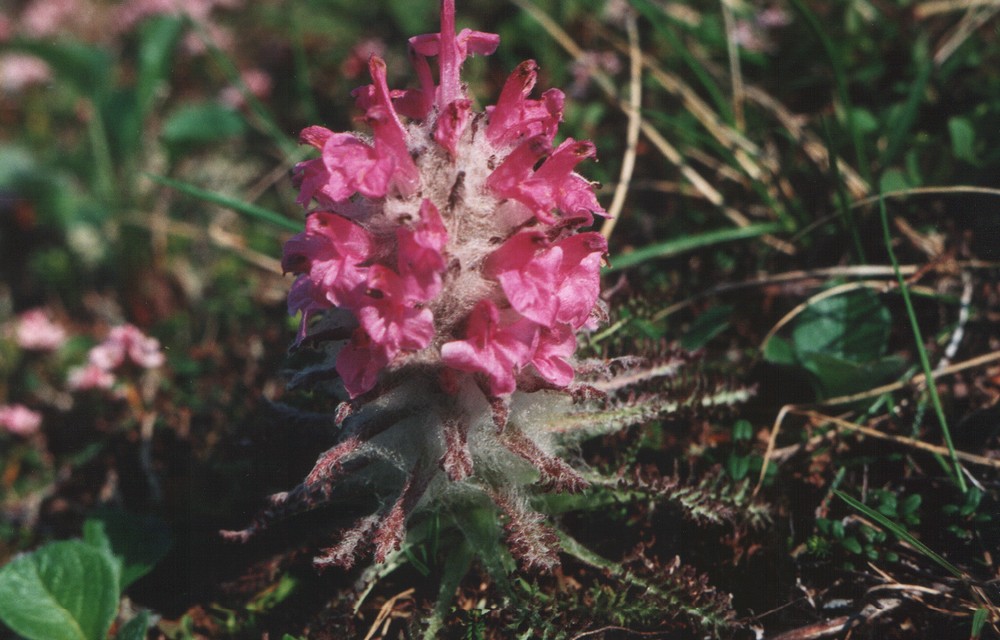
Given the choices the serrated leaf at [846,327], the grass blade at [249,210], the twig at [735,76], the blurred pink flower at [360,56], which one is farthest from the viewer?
the blurred pink flower at [360,56]

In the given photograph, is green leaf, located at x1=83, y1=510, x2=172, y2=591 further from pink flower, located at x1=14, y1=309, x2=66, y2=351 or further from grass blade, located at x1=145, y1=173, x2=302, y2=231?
pink flower, located at x1=14, y1=309, x2=66, y2=351

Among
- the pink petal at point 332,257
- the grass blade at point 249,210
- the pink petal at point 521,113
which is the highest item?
the pink petal at point 521,113

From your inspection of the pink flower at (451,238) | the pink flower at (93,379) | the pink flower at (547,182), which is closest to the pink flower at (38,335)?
the pink flower at (93,379)

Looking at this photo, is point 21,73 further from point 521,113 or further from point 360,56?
point 521,113

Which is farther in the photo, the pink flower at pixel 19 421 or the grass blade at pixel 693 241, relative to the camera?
the pink flower at pixel 19 421

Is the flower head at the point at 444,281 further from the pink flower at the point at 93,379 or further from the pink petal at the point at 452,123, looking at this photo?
the pink flower at the point at 93,379

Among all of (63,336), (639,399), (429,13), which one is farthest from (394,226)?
(429,13)

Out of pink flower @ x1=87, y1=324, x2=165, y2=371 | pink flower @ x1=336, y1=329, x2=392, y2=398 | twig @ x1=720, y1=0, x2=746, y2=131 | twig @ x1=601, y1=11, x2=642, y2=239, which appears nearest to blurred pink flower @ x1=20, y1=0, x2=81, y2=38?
pink flower @ x1=87, y1=324, x2=165, y2=371
